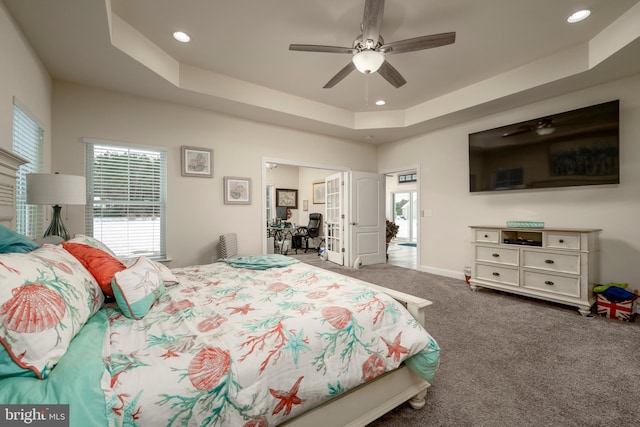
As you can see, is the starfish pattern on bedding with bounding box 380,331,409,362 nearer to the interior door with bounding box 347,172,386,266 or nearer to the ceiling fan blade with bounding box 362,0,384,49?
the ceiling fan blade with bounding box 362,0,384,49

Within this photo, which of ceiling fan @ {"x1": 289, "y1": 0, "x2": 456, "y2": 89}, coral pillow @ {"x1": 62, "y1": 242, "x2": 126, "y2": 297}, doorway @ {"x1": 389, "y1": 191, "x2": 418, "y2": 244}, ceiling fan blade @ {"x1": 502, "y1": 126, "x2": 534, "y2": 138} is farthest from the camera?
doorway @ {"x1": 389, "y1": 191, "x2": 418, "y2": 244}

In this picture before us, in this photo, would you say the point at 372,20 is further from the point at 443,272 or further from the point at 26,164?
the point at 443,272

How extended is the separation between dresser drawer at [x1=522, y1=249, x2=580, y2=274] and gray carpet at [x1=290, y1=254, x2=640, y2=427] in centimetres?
46

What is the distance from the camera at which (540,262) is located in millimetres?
3105

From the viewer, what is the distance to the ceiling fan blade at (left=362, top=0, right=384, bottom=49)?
5.97 feet

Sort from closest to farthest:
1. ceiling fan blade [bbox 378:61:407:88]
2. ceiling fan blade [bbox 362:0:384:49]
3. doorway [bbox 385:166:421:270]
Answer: ceiling fan blade [bbox 362:0:384:49], ceiling fan blade [bbox 378:61:407:88], doorway [bbox 385:166:421:270]

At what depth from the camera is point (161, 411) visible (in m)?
0.81

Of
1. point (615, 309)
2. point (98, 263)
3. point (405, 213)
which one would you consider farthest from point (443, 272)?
point (405, 213)

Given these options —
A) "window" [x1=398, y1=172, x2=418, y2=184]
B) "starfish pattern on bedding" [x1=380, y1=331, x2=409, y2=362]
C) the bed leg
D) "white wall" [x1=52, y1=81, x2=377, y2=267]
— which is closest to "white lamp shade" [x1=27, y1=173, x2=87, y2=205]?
"white wall" [x1=52, y1=81, x2=377, y2=267]

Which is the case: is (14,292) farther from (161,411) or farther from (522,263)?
(522,263)

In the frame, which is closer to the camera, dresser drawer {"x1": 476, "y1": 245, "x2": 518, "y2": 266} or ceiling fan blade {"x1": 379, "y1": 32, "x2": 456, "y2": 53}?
ceiling fan blade {"x1": 379, "y1": 32, "x2": 456, "y2": 53}

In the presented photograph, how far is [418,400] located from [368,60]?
2502mm

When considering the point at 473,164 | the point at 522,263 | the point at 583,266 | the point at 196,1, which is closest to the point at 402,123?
the point at 473,164

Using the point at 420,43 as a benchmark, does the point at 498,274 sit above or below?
below
